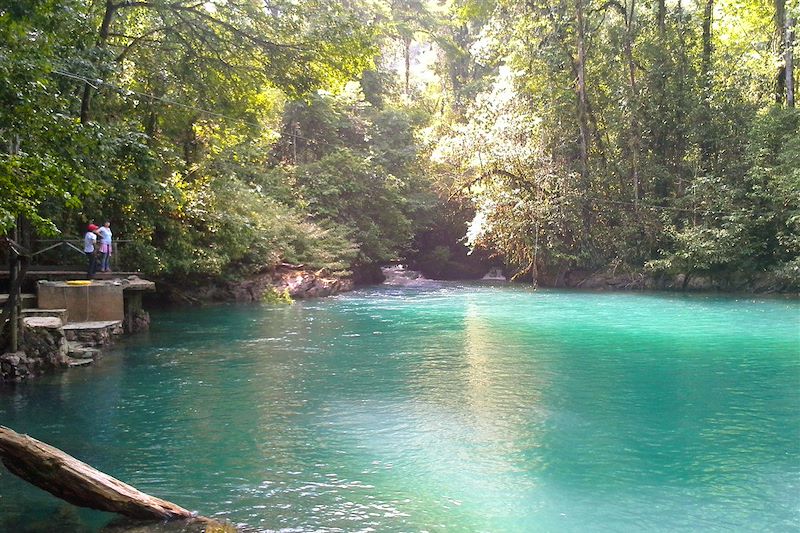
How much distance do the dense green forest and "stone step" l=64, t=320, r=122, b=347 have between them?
313 cm

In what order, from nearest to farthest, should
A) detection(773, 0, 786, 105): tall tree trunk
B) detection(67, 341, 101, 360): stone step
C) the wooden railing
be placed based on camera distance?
detection(67, 341, 101, 360): stone step, the wooden railing, detection(773, 0, 786, 105): tall tree trunk

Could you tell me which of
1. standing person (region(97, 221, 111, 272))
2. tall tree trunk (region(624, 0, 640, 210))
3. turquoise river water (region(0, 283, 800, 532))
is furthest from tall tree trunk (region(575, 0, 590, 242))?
standing person (region(97, 221, 111, 272))

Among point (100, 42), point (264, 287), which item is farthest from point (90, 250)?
point (264, 287)

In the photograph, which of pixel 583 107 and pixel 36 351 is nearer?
pixel 36 351

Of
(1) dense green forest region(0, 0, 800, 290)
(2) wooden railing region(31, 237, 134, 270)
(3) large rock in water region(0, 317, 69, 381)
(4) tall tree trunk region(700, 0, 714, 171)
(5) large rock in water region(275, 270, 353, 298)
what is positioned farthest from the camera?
(4) tall tree trunk region(700, 0, 714, 171)

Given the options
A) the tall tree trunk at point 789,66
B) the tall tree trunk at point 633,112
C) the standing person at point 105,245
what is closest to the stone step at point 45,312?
the standing person at point 105,245

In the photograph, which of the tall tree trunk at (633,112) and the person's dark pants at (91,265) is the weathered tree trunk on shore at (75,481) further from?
the tall tree trunk at (633,112)

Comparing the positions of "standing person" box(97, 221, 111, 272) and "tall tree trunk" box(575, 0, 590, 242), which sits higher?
"tall tree trunk" box(575, 0, 590, 242)

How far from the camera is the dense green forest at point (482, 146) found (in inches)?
687

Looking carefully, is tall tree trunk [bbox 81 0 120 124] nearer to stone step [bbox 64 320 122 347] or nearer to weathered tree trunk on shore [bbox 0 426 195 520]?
stone step [bbox 64 320 122 347]

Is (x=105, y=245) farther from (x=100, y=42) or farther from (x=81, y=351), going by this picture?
(x=100, y=42)

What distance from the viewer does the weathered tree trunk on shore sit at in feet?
16.8

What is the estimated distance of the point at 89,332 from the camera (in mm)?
13281

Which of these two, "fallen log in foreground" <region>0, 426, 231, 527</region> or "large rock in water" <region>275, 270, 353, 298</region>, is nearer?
"fallen log in foreground" <region>0, 426, 231, 527</region>
